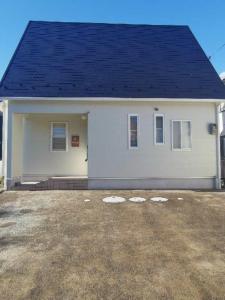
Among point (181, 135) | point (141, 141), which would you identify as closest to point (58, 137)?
point (141, 141)

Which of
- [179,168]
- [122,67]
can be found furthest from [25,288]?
[122,67]

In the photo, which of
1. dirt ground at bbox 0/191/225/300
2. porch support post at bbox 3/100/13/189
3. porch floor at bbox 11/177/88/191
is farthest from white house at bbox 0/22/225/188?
dirt ground at bbox 0/191/225/300

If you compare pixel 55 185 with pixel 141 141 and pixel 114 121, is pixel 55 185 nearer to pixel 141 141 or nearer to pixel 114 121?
pixel 114 121

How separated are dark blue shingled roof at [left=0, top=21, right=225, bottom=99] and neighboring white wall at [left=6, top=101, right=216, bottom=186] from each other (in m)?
0.45

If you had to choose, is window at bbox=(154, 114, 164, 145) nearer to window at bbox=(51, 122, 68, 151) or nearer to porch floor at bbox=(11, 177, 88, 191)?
porch floor at bbox=(11, 177, 88, 191)

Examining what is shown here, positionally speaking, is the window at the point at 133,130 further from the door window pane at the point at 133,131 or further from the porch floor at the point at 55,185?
the porch floor at the point at 55,185

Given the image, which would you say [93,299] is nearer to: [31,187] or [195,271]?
[195,271]

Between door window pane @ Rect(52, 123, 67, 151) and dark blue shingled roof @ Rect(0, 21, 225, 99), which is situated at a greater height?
dark blue shingled roof @ Rect(0, 21, 225, 99)

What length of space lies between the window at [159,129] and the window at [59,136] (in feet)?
12.7

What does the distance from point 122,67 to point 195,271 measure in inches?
363

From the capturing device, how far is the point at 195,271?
3.82 meters

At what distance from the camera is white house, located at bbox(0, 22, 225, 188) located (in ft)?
33.3

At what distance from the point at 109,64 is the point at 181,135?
425 centimetres

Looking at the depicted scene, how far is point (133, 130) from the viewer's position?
10312 millimetres
